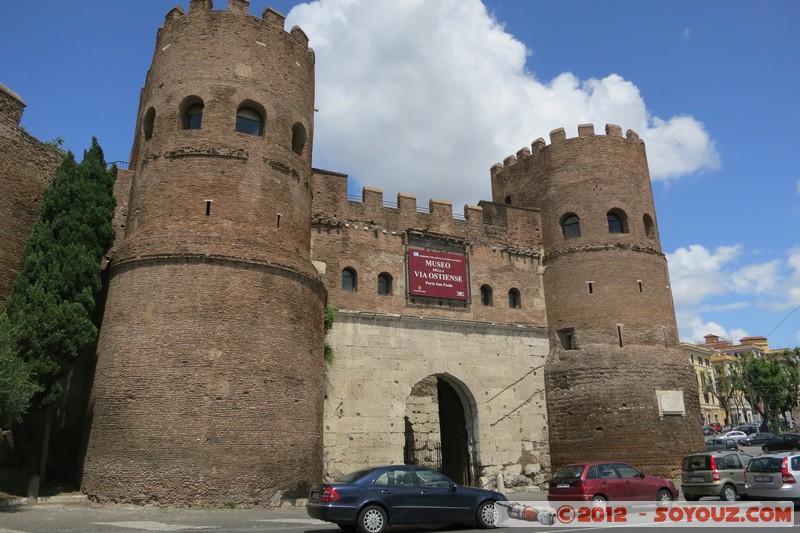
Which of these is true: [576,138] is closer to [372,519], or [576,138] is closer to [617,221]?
[617,221]

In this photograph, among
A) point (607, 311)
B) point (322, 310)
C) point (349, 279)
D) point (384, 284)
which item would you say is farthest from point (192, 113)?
point (607, 311)

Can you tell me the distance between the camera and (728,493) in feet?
50.5

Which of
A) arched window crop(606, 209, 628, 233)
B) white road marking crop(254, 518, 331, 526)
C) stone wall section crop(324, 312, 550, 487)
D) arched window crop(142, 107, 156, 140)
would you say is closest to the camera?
white road marking crop(254, 518, 331, 526)

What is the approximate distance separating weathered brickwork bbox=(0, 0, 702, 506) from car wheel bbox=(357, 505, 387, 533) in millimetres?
5324

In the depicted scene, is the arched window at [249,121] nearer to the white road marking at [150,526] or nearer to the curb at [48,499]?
the curb at [48,499]

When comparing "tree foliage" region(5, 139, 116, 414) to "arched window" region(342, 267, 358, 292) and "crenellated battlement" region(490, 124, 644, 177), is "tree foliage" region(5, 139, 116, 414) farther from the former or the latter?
"crenellated battlement" region(490, 124, 644, 177)

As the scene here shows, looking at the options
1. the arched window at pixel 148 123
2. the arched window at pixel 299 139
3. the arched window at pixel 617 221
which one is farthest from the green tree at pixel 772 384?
the arched window at pixel 148 123

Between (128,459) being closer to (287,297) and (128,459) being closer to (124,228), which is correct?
(287,297)

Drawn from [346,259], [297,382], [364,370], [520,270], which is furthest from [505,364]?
[297,382]

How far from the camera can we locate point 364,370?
20125 mm

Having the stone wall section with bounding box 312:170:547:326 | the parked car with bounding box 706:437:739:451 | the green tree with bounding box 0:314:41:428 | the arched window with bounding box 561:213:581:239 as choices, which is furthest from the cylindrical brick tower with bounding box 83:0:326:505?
the parked car with bounding box 706:437:739:451

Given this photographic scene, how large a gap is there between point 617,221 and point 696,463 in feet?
35.7

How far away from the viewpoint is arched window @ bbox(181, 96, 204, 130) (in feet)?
59.4

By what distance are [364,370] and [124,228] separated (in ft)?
28.0
